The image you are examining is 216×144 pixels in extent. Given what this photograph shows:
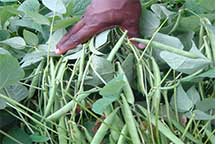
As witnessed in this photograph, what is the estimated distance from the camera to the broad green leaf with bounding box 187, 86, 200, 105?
1.36ft

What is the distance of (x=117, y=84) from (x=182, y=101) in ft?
0.21

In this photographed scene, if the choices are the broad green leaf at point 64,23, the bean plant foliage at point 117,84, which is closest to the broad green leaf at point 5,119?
the bean plant foliage at point 117,84

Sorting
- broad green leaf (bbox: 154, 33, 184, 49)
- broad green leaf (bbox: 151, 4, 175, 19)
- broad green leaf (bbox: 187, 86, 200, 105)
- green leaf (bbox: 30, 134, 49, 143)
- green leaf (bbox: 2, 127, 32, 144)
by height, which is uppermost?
broad green leaf (bbox: 151, 4, 175, 19)

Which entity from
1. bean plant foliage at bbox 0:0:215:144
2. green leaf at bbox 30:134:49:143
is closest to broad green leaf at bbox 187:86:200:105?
bean plant foliage at bbox 0:0:215:144

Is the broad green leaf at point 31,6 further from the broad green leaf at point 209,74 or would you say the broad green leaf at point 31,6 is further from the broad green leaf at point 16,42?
the broad green leaf at point 209,74

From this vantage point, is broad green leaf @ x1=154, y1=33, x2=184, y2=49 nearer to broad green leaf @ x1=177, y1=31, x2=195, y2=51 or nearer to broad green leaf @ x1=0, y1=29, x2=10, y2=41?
broad green leaf @ x1=177, y1=31, x2=195, y2=51

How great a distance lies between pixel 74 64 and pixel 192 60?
115mm

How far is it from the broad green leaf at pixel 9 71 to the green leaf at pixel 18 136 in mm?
49

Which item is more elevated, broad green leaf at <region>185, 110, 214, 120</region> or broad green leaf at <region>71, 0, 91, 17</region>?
broad green leaf at <region>71, 0, 91, 17</region>

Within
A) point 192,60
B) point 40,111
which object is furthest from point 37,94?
point 192,60

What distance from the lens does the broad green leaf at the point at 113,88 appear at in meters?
0.38

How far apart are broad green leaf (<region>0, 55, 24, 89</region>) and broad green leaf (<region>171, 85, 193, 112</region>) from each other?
5.5 inches

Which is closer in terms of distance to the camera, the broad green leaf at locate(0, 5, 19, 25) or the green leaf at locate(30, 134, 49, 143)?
the green leaf at locate(30, 134, 49, 143)

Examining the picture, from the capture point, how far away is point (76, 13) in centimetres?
52
